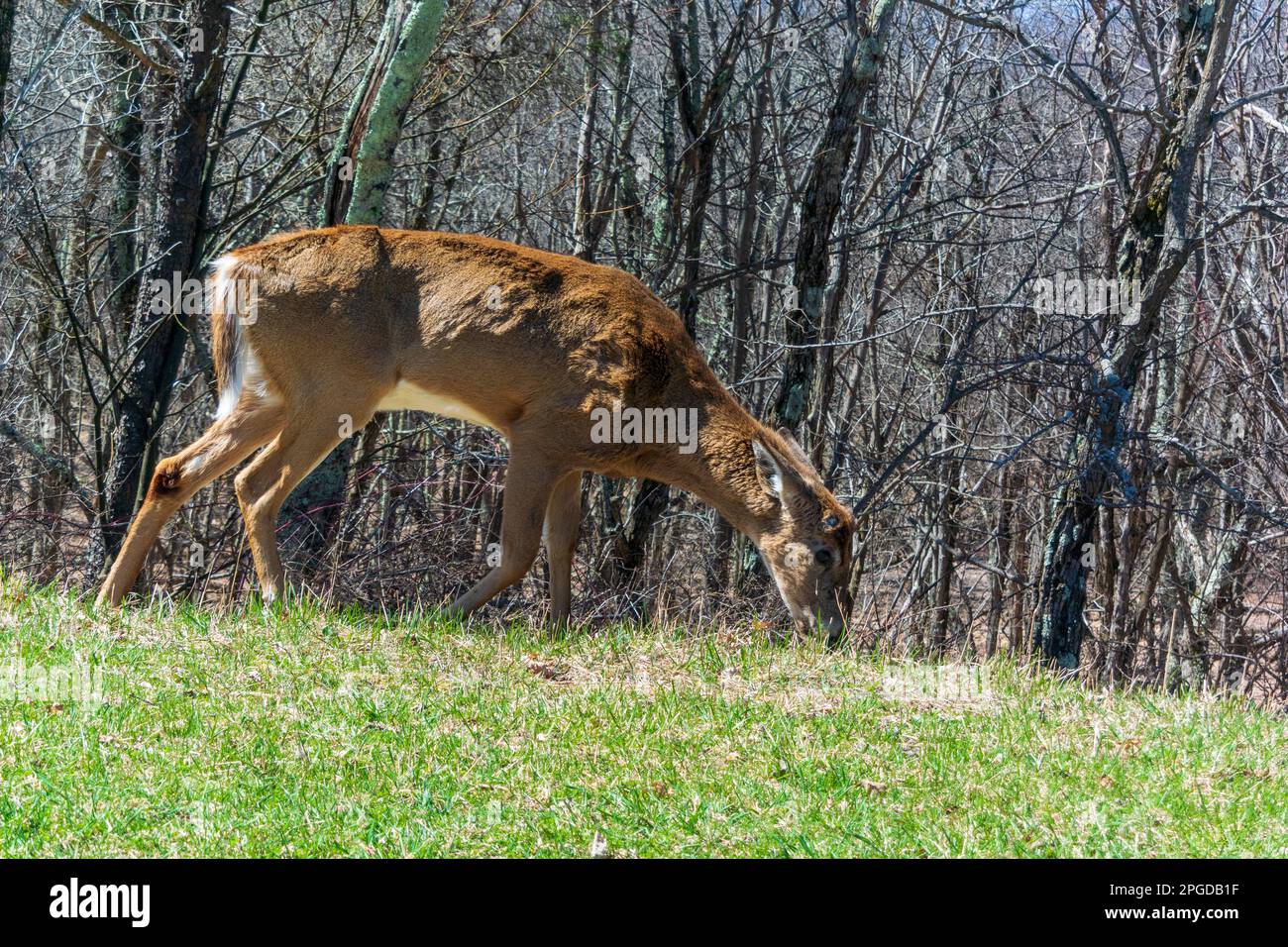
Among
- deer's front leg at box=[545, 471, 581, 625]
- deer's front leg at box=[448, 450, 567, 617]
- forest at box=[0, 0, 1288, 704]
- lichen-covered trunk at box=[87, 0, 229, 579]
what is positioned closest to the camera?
deer's front leg at box=[448, 450, 567, 617]

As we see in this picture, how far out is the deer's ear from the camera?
A: 27.3ft

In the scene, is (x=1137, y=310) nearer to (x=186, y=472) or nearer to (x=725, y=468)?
(x=725, y=468)

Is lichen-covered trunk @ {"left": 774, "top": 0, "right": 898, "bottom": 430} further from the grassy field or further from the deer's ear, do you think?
the grassy field

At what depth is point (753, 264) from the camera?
13195 mm

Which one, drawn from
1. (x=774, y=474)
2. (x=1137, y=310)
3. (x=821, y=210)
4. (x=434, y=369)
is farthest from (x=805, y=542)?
(x=821, y=210)

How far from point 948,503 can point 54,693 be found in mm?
11411

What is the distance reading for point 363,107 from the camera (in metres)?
10.1

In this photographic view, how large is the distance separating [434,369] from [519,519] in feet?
3.28

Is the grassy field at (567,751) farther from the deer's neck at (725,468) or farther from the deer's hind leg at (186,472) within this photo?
the deer's neck at (725,468)

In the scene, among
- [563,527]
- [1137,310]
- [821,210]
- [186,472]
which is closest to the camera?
[186,472]

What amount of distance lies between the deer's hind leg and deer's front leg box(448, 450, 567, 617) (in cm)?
142

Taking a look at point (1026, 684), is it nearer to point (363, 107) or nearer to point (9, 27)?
point (363, 107)

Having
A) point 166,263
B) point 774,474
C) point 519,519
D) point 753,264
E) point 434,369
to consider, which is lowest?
point 519,519

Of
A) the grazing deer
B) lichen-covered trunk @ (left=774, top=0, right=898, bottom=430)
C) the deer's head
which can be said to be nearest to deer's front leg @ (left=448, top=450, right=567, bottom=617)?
the grazing deer
